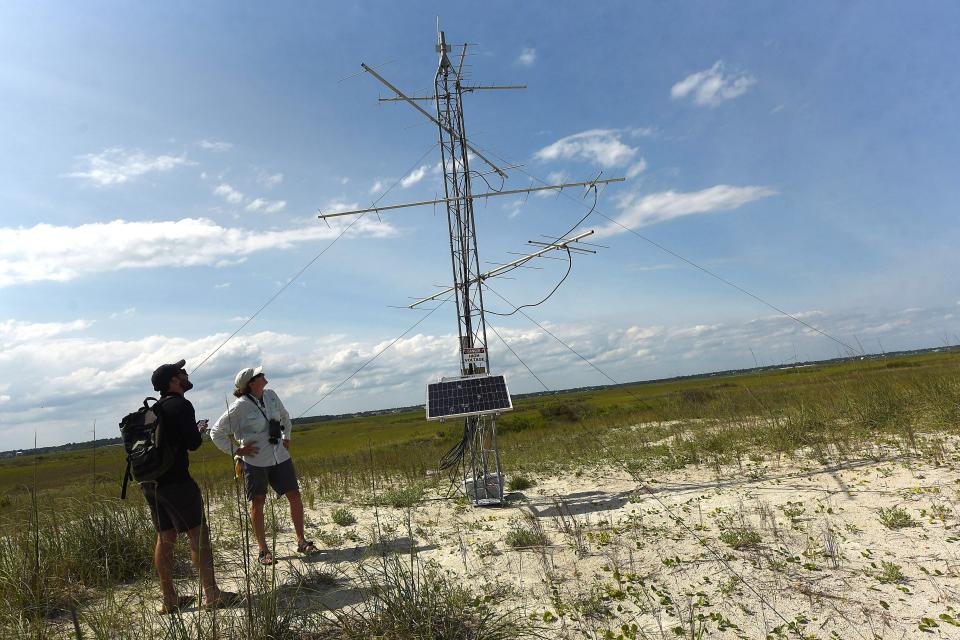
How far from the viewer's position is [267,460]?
5.97m

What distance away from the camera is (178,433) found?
14.9ft

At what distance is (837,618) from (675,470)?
243 inches

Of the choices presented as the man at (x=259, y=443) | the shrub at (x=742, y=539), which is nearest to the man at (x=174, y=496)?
the man at (x=259, y=443)

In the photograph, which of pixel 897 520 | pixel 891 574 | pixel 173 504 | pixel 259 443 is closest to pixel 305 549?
pixel 259 443

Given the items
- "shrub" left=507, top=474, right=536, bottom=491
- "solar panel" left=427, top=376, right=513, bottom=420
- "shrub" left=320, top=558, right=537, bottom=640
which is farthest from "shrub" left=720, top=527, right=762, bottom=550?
"shrub" left=507, top=474, right=536, bottom=491

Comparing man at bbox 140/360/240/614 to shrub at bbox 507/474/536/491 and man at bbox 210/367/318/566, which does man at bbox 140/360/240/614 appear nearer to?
man at bbox 210/367/318/566

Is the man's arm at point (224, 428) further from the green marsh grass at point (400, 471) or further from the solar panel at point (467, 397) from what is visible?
the solar panel at point (467, 397)

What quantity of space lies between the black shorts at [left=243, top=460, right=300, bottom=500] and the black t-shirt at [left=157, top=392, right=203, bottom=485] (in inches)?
49.3

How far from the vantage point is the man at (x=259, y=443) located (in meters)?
5.78

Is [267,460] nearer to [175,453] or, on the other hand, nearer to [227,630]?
[175,453]

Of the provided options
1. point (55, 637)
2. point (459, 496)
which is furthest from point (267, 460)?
point (459, 496)

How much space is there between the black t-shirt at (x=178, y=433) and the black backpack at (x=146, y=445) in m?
0.06

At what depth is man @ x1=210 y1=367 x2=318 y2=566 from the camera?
5.78 metres

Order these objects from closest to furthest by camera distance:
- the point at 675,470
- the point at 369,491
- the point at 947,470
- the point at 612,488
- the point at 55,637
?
the point at 55,637, the point at 947,470, the point at 612,488, the point at 675,470, the point at 369,491
